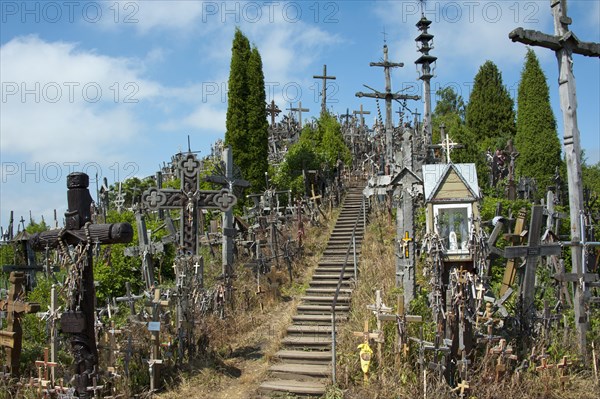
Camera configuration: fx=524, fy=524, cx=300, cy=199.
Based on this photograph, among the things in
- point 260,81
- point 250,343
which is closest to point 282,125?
point 260,81

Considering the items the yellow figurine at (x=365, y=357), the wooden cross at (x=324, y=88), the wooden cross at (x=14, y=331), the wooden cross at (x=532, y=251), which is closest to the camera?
the yellow figurine at (x=365, y=357)

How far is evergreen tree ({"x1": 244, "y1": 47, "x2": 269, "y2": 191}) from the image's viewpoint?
22.3 metres

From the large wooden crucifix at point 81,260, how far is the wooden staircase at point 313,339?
2.85 m

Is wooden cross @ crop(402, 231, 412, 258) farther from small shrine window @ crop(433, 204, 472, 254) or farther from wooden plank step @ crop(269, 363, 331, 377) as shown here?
wooden plank step @ crop(269, 363, 331, 377)

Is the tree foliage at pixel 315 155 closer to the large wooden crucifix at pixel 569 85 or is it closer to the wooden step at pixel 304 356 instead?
the wooden step at pixel 304 356

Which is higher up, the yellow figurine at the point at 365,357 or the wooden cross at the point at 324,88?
the wooden cross at the point at 324,88

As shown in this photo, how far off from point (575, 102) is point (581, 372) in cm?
482

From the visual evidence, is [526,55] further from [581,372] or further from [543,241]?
[581,372]

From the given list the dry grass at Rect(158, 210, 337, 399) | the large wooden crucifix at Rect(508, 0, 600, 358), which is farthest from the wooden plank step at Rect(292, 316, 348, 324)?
the large wooden crucifix at Rect(508, 0, 600, 358)

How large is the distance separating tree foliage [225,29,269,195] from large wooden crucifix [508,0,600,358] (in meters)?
14.2

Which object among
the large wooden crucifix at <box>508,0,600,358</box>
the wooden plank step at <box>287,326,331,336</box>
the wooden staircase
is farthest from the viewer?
the wooden plank step at <box>287,326,331,336</box>

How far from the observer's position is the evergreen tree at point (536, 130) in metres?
24.0

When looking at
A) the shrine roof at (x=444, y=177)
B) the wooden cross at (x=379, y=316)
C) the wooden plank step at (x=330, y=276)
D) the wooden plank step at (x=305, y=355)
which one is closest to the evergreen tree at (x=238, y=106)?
the wooden plank step at (x=330, y=276)

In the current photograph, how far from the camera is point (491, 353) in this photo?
7.82m
